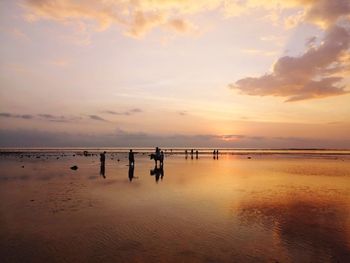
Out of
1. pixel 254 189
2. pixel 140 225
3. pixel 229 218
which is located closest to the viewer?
pixel 140 225

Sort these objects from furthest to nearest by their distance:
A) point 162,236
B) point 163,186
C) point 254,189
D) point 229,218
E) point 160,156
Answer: point 160,156
point 163,186
point 254,189
point 229,218
point 162,236

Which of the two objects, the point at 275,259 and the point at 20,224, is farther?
the point at 20,224

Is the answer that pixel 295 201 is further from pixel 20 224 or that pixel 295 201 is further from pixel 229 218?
pixel 20 224

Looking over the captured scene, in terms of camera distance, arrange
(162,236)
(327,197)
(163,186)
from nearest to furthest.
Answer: (162,236) → (327,197) → (163,186)

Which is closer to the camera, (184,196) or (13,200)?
(13,200)

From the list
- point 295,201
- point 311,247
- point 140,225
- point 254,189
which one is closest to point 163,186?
point 254,189

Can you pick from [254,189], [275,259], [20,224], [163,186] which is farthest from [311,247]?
[163,186]

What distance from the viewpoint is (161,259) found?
11.6 metres

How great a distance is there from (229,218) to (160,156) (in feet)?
110

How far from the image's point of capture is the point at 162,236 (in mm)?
14250

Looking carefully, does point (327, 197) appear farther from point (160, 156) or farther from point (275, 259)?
point (160, 156)

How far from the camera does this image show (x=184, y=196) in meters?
24.8

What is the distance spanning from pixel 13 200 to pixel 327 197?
2280 cm

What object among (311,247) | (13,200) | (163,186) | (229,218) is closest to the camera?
(311,247)
